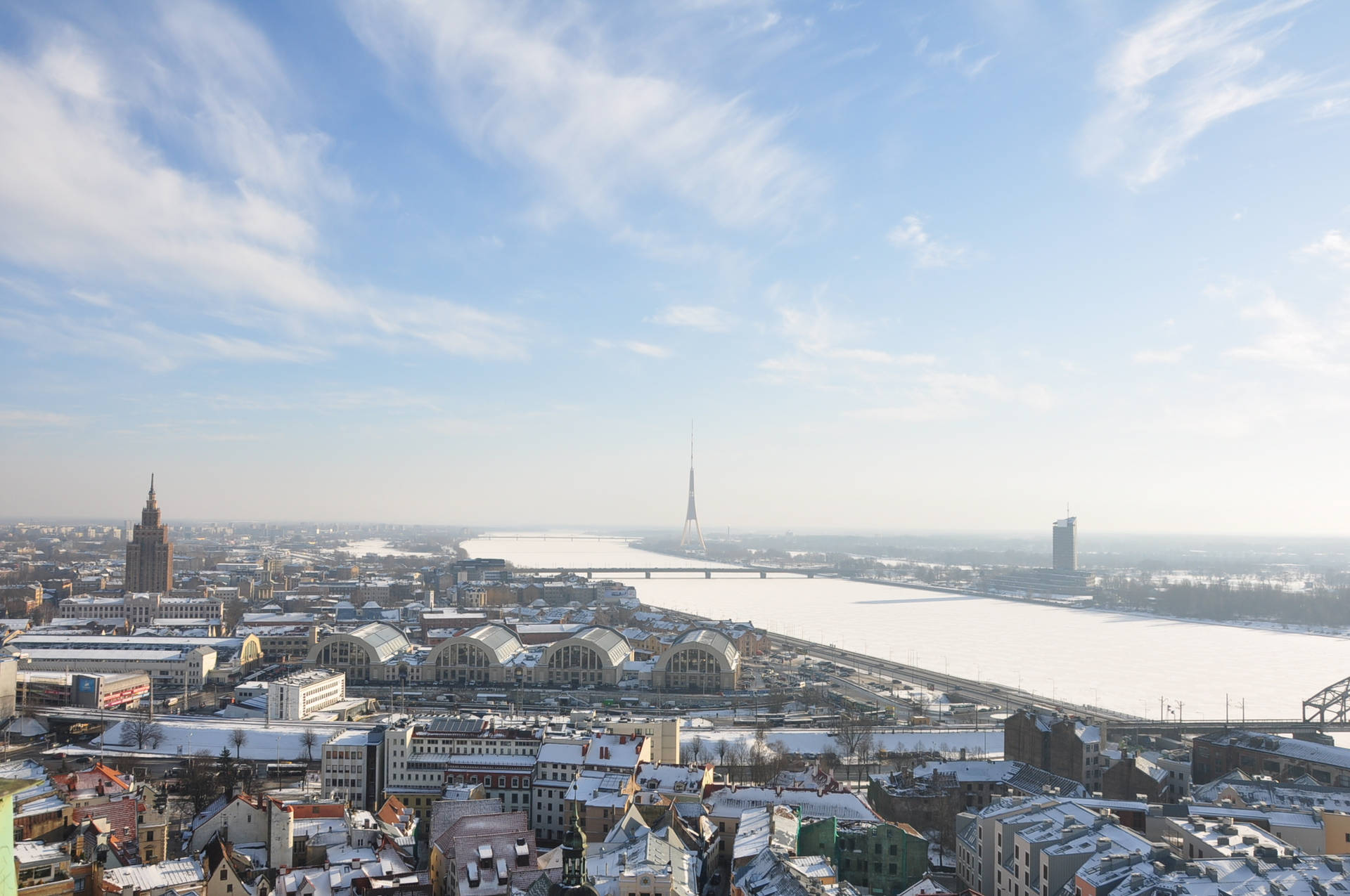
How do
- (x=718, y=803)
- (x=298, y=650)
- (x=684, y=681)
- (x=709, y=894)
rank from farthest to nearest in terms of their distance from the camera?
(x=298, y=650) → (x=684, y=681) → (x=718, y=803) → (x=709, y=894)

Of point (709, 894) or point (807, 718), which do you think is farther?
point (807, 718)

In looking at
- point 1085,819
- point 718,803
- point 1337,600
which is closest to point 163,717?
point 718,803

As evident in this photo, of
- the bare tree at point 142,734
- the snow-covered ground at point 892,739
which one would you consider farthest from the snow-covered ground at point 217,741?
the snow-covered ground at point 892,739

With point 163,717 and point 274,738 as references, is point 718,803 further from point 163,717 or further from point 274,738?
point 163,717

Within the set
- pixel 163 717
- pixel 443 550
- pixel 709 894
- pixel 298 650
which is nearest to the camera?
pixel 709 894

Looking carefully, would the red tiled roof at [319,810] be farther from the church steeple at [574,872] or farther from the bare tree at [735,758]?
the bare tree at [735,758]

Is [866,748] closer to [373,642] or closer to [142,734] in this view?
[142,734]

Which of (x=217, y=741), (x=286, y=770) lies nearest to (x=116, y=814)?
(x=286, y=770)
